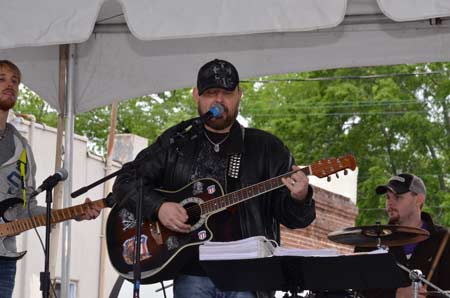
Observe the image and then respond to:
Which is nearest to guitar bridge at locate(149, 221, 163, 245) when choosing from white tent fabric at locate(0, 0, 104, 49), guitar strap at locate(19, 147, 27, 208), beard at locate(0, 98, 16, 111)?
guitar strap at locate(19, 147, 27, 208)

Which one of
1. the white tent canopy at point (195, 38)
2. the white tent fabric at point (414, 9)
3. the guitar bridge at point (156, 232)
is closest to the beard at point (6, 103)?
the white tent canopy at point (195, 38)

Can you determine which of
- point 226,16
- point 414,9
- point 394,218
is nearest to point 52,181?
point 226,16

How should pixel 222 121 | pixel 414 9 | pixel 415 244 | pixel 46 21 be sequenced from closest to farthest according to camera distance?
pixel 414 9
pixel 222 121
pixel 46 21
pixel 415 244

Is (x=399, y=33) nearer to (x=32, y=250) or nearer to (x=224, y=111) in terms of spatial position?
(x=224, y=111)

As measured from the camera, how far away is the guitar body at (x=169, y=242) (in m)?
5.63

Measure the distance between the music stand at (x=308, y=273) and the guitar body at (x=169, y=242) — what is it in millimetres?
486

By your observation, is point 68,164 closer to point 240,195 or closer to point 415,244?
point 240,195

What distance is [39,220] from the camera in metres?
6.51

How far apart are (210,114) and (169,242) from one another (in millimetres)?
823

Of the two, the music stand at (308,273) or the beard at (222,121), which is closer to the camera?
the music stand at (308,273)

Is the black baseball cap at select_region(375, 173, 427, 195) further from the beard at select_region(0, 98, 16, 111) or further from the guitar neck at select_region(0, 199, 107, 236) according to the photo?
the beard at select_region(0, 98, 16, 111)

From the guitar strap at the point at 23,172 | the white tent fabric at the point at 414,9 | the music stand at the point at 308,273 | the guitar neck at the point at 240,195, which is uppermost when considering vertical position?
the white tent fabric at the point at 414,9

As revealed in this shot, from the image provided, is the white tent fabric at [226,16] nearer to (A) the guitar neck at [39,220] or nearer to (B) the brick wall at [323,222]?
(A) the guitar neck at [39,220]

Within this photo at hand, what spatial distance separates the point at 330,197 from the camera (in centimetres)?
1925
